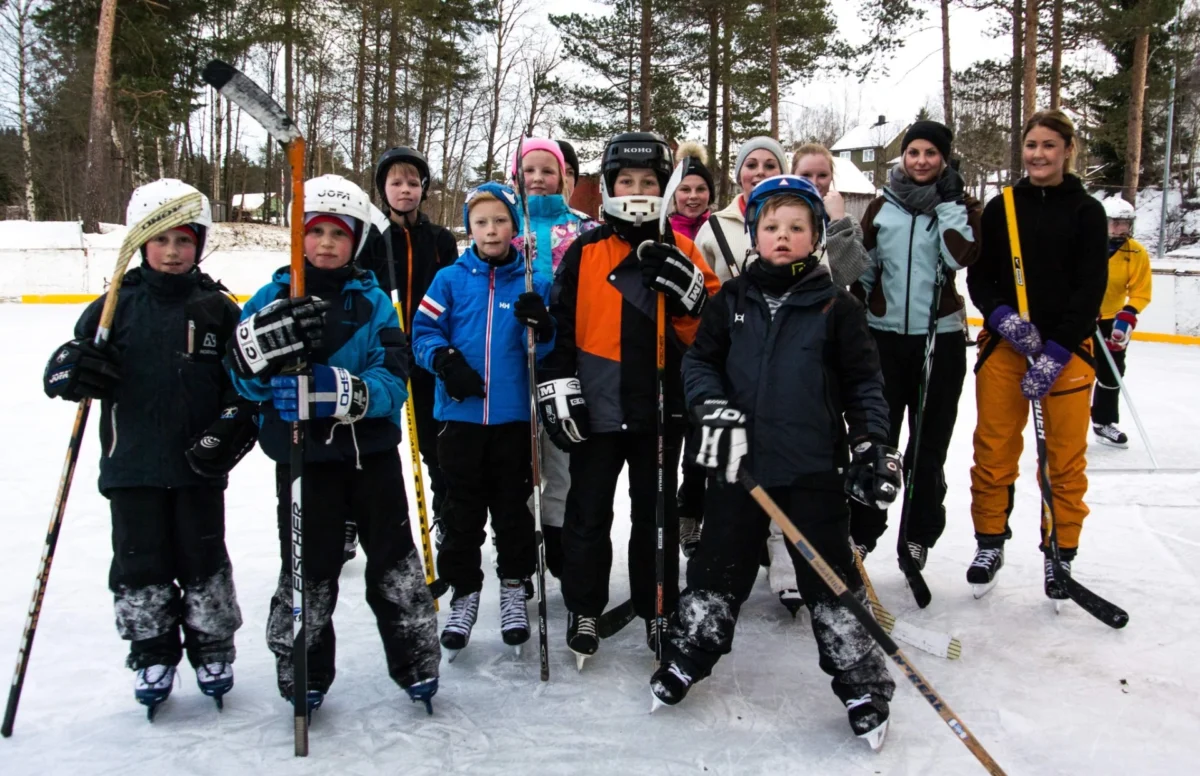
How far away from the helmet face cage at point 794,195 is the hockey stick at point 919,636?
4.13 ft

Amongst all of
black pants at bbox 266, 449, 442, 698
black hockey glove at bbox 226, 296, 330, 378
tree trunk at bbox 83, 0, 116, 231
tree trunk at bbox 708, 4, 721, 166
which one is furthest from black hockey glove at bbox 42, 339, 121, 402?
tree trunk at bbox 708, 4, 721, 166

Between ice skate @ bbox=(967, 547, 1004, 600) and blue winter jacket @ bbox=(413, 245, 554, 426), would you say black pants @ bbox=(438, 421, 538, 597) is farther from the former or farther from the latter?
ice skate @ bbox=(967, 547, 1004, 600)

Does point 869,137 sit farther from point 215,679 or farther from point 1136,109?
point 215,679

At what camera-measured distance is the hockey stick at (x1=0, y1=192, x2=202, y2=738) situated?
2654 millimetres

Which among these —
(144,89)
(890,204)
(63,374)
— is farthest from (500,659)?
(144,89)

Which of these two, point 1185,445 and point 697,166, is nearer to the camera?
point 697,166

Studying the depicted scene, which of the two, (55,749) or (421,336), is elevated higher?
(421,336)

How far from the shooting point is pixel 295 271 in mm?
2525

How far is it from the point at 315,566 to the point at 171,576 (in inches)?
19.7

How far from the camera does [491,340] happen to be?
328cm

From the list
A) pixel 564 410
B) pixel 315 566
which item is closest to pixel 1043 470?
pixel 564 410

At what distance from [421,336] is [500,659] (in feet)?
4.28

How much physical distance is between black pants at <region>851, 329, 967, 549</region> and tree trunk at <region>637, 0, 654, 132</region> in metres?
17.5

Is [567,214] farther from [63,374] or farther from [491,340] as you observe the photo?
[63,374]
